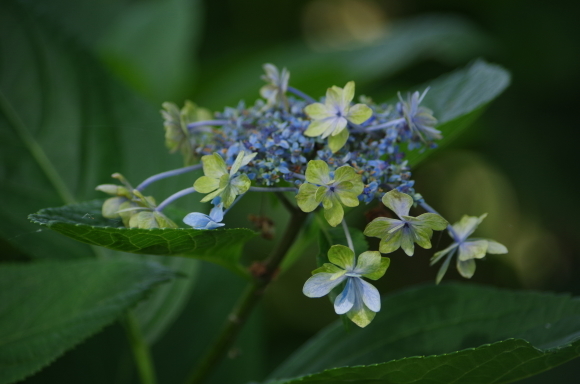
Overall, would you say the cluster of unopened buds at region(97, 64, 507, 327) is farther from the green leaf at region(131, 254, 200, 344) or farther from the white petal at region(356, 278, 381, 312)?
the green leaf at region(131, 254, 200, 344)

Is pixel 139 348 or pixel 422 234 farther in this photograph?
pixel 139 348

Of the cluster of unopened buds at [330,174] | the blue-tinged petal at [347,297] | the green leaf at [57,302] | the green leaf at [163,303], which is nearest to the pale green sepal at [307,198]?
the cluster of unopened buds at [330,174]

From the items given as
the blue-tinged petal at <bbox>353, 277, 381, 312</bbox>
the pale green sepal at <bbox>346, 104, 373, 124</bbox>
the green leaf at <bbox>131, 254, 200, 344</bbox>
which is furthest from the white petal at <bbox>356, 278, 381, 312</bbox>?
the green leaf at <bbox>131, 254, 200, 344</bbox>

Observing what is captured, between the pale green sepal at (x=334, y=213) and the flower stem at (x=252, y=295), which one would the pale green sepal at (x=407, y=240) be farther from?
the flower stem at (x=252, y=295)

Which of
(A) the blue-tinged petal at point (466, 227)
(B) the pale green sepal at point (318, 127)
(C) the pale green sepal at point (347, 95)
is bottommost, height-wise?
(A) the blue-tinged petal at point (466, 227)

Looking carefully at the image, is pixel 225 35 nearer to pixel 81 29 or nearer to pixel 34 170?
pixel 81 29

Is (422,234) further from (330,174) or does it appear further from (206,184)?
(206,184)

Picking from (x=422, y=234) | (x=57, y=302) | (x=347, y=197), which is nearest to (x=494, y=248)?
(x=422, y=234)

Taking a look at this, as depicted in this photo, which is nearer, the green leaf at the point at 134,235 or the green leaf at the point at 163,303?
the green leaf at the point at 134,235
